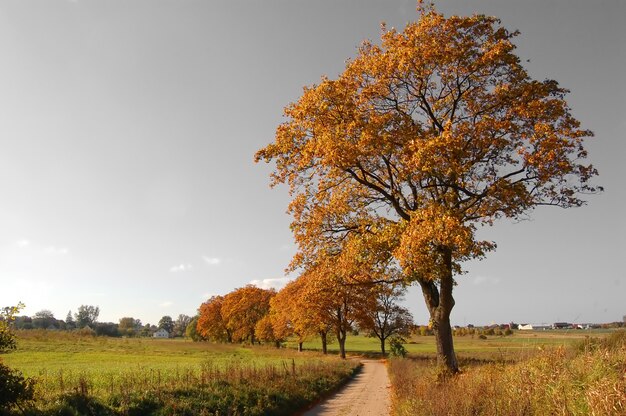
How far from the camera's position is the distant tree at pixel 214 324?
4225 inches

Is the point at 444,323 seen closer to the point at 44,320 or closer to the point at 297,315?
the point at 297,315

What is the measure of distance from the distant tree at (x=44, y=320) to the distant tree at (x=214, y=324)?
94850mm

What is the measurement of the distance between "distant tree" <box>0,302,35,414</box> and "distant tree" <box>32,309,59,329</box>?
611 feet

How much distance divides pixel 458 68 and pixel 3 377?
1651cm

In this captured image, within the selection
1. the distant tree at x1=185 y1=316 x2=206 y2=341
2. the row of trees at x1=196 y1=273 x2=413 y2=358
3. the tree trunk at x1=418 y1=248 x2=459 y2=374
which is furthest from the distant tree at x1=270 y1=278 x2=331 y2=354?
the distant tree at x1=185 y1=316 x2=206 y2=341

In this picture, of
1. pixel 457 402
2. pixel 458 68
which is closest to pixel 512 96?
pixel 458 68

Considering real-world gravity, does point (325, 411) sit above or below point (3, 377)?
below

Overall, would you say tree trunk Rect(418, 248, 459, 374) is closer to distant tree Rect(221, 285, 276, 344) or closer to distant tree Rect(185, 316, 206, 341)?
distant tree Rect(221, 285, 276, 344)

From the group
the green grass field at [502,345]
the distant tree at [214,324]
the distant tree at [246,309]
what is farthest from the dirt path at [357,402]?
the distant tree at [214,324]

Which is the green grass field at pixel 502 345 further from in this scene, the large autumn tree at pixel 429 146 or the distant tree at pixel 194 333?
the distant tree at pixel 194 333

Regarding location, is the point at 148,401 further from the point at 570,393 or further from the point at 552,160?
the point at 552,160

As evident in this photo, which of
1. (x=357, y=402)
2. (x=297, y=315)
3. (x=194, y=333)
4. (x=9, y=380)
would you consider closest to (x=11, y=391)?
(x=9, y=380)

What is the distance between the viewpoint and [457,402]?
9.30 meters

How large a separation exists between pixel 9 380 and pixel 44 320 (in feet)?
659
